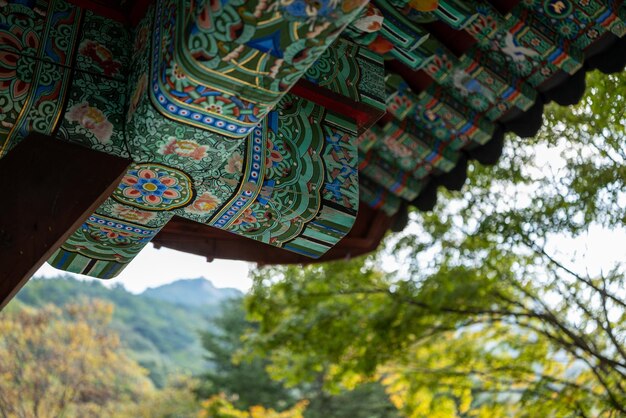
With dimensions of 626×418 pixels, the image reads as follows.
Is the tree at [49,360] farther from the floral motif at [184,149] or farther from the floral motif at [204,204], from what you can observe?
the floral motif at [184,149]

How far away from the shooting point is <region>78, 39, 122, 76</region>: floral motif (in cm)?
170

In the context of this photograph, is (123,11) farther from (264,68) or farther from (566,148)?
(566,148)

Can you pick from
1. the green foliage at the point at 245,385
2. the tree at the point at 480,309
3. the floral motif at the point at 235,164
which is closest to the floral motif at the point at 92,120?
the floral motif at the point at 235,164

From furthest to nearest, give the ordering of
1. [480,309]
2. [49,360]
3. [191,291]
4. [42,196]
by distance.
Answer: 1. [191,291]
2. [49,360]
3. [480,309]
4. [42,196]

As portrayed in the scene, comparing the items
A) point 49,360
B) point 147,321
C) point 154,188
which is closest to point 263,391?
point 49,360

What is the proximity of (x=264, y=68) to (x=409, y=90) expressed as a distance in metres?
1.41

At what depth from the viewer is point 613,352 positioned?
16.0 ft

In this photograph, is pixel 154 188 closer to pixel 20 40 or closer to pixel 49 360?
pixel 20 40

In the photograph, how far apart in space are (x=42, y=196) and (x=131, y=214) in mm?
330

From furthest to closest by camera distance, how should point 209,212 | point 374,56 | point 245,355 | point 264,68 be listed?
point 245,355
point 374,56
point 209,212
point 264,68

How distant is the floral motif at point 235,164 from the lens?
5.54 ft

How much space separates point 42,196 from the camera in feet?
4.72

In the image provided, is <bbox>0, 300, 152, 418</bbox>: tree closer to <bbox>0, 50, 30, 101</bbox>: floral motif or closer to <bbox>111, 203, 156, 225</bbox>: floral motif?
<bbox>111, 203, 156, 225</bbox>: floral motif

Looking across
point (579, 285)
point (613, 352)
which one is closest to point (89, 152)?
point (579, 285)
